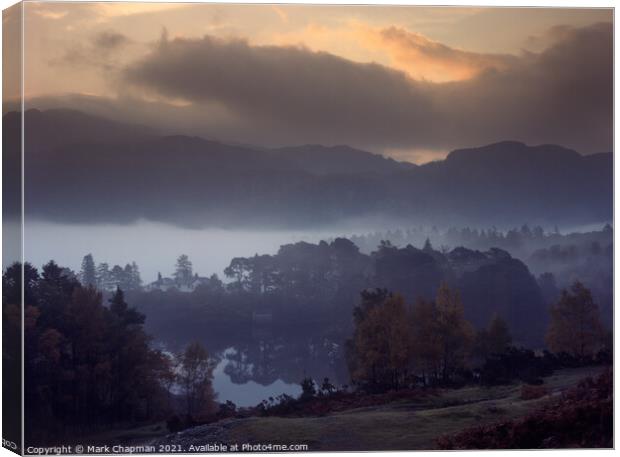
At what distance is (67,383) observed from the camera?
47.6 feet

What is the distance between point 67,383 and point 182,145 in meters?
3.25

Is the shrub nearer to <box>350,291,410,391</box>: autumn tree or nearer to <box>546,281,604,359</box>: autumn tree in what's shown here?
<box>546,281,604,359</box>: autumn tree

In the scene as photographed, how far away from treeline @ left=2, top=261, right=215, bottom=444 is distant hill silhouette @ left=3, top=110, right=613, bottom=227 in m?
0.99

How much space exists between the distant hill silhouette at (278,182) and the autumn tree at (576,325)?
99 cm

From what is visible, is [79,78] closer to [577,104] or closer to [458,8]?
[458,8]

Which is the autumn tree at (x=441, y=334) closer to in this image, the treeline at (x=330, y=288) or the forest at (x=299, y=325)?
the forest at (x=299, y=325)

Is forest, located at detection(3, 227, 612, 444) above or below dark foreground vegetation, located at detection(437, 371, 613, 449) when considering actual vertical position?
above

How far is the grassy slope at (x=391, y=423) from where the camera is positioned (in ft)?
48.2

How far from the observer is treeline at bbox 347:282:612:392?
15211 mm

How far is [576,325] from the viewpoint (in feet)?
51.2

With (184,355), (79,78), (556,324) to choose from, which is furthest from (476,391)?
(79,78)

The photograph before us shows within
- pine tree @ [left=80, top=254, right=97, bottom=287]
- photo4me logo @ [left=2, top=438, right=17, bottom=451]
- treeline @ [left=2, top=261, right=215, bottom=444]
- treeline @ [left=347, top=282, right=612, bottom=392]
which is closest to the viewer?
treeline @ [left=2, top=261, right=215, bottom=444]

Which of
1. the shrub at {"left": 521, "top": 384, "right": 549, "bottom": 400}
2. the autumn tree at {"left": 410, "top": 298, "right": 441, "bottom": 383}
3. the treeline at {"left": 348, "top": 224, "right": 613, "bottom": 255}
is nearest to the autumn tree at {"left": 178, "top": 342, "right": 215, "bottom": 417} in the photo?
the treeline at {"left": 348, "top": 224, "right": 613, "bottom": 255}

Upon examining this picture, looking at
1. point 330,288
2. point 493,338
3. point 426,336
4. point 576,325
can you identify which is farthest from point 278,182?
point 576,325
